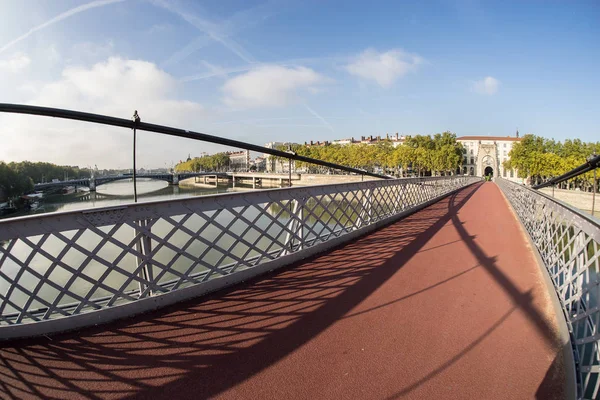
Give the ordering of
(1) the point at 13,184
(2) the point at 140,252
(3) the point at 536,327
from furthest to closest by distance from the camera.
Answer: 1. (1) the point at 13,184
2. (2) the point at 140,252
3. (3) the point at 536,327

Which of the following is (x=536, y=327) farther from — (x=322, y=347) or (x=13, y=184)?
(x=13, y=184)

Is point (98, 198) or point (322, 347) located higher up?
point (98, 198)

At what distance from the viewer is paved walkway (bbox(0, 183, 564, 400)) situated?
2.12m

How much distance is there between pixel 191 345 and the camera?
102 inches

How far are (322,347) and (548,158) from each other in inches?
2258

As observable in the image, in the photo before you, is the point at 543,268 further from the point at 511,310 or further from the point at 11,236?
the point at 11,236

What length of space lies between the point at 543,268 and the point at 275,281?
3898 mm

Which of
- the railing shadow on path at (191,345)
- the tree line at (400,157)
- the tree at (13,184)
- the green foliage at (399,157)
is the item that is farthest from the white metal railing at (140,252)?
the tree line at (400,157)

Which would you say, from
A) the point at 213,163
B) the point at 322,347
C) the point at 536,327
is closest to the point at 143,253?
the point at 322,347

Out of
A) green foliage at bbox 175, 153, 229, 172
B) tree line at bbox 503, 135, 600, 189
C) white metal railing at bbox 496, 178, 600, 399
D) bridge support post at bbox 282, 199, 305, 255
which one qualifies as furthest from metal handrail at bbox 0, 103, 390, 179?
green foliage at bbox 175, 153, 229, 172

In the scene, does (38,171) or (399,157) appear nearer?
(38,171)

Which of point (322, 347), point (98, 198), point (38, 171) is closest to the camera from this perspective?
point (322, 347)

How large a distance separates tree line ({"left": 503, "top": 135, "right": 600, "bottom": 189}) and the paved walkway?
145 feet

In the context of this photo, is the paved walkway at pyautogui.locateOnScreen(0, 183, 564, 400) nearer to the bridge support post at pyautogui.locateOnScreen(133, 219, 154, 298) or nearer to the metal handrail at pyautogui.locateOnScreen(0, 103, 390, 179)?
the bridge support post at pyautogui.locateOnScreen(133, 219, 154, 298)
